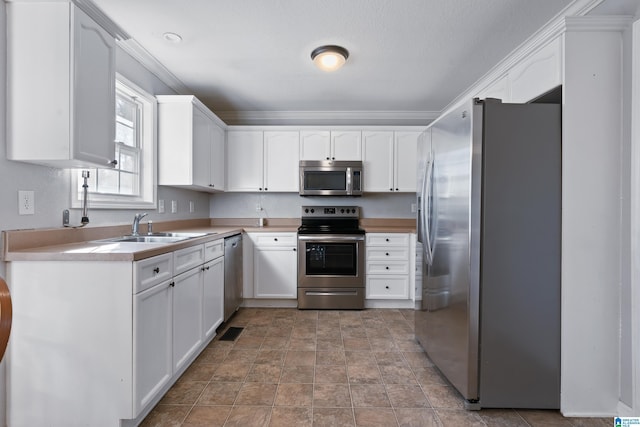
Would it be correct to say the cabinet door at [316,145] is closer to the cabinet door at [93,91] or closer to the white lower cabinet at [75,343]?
the cabinet door at [93,91]

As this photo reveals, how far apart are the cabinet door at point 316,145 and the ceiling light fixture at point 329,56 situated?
1227 millimetres

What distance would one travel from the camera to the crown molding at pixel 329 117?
3.97 m

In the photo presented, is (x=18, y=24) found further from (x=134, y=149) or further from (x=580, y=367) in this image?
(x=580, y=367)

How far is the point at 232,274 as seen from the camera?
3.05 meters

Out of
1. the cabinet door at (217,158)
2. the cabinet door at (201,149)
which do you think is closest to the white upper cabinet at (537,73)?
the cabinet door at (201,149)

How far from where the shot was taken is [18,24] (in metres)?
1.46

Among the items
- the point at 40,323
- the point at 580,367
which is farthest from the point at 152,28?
the point at 580,367

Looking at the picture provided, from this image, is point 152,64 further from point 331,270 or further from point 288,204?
point 331,270

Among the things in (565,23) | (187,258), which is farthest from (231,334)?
(565,23)

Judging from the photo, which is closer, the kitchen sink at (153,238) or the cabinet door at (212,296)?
the kitchen sink at (153,238)

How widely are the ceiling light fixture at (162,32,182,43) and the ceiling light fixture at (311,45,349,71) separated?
1.02 meters

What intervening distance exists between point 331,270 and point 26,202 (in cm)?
257

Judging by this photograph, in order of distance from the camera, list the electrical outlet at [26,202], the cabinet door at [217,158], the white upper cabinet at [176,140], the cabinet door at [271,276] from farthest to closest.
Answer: the cabinet door at [271,276] → the cabinet door at [217,158] → the white upper cabinet at [176,140] → the electrical outlet at [26,202]

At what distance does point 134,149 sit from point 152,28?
964 millimetres
